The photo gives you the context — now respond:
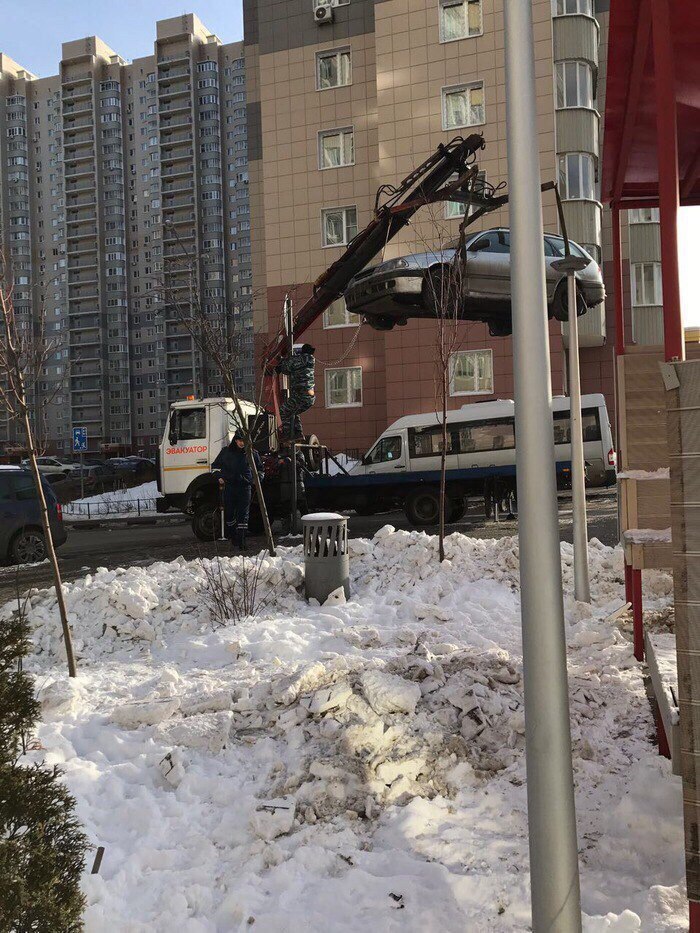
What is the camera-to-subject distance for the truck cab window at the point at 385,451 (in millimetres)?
16797

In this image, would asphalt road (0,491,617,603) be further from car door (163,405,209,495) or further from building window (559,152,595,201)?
building window (559,152,595,201)

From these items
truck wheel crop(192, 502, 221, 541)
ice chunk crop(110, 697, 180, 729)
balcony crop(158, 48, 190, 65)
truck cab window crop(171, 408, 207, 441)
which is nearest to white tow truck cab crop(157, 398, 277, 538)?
truck cab window crop(171, 408, 207, 441)

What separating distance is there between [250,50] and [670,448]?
37179mm

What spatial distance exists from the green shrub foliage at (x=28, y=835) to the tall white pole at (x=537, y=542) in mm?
1427

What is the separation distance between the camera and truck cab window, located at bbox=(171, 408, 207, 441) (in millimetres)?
15719

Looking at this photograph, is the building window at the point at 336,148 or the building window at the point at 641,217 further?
the building window at the point at 336,148

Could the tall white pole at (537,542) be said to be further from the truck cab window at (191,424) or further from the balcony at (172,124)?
the balcony at (172,124)

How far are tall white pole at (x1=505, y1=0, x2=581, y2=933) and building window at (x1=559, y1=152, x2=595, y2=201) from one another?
24.9 metres

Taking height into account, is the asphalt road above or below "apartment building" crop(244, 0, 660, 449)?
below

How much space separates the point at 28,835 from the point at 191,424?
13.7m

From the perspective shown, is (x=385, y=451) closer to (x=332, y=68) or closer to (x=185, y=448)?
(x=185, y=448)

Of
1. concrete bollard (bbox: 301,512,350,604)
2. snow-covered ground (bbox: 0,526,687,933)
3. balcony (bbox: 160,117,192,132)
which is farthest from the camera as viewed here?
balcony (bbox: 160,117,192,132)

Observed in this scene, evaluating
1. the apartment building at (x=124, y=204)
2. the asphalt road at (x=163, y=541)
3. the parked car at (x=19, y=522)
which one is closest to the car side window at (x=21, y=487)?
the parked car at (x=19, y=522)

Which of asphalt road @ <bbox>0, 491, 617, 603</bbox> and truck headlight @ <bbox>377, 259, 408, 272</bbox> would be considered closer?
asphalt road @ <bbox>0, 491, 617, 603</bbox>
